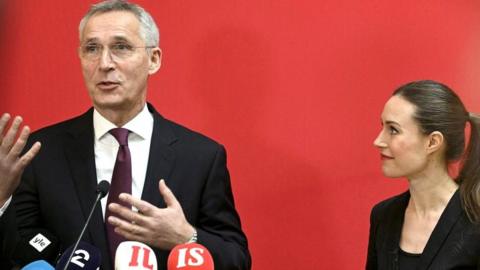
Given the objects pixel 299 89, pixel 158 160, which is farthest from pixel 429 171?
pixel 158 160

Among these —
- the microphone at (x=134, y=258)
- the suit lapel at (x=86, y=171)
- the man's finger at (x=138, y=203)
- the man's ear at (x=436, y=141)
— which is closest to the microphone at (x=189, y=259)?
the microphone at (x=134, y=258)

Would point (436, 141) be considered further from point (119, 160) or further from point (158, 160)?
point (119, 160)

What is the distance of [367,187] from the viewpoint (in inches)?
93.9

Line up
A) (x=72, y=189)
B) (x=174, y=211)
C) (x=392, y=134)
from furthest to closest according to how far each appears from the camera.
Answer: (x=392, y=134), (x=72, y=189), (x=174, y=211)

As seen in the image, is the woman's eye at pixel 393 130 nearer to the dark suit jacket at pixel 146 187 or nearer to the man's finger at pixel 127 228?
the dark suit jacket at pixel 146 187

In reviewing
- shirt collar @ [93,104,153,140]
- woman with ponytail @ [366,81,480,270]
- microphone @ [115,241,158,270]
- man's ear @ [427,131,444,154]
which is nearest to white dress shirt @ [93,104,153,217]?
shirt collar @ [93,104,153,140]

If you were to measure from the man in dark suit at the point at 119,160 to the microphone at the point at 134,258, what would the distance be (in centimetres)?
36

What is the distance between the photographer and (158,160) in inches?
73.6

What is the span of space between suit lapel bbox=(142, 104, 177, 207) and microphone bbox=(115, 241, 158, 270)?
45 centimetres

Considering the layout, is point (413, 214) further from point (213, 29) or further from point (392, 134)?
point (213, 29)

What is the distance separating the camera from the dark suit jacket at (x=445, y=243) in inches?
72.5

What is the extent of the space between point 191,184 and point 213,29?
29.7 inches

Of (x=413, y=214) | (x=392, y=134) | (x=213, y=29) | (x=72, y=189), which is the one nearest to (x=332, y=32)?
(x=213, y=29)

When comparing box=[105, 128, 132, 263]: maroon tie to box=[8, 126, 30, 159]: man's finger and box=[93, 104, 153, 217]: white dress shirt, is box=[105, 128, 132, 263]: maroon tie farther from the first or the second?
box=[8, 126, 30, 159]: man's finger
